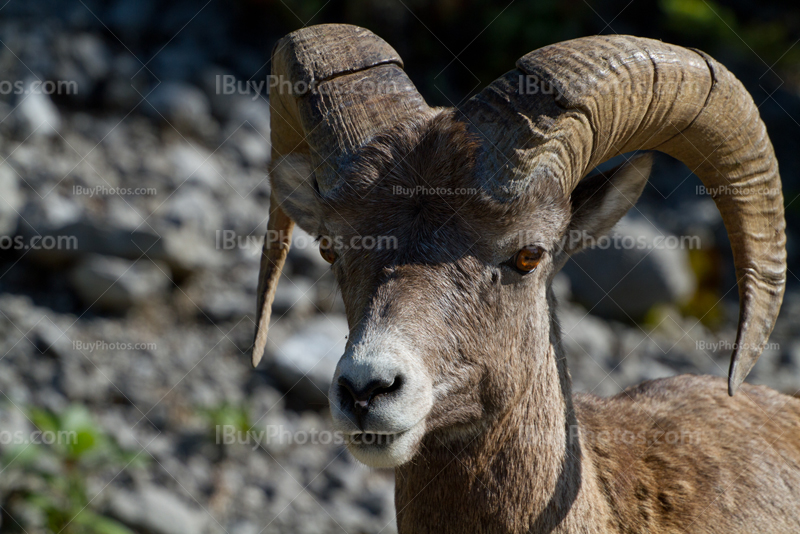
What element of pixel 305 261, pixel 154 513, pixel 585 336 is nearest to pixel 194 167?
pixel 305 261

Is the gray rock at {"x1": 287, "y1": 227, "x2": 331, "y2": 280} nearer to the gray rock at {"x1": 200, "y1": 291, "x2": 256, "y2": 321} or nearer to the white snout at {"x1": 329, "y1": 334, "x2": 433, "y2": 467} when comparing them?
the gray rock at {"x1": 200, "y1": 291, "x2": 256, "y2": 321}

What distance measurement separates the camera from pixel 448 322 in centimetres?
340

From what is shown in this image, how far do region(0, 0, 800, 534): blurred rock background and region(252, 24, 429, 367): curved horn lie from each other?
15.8 feet

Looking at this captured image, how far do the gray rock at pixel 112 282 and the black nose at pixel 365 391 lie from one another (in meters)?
7.54

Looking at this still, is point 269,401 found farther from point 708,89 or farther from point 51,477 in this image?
point 708,89

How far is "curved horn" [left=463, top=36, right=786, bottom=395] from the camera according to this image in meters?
3.51

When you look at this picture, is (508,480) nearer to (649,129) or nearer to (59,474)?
(649,129)

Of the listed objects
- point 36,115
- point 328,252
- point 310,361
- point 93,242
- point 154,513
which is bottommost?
point 310,361

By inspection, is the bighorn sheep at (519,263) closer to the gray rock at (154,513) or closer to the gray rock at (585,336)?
the gray rock at (154,513)

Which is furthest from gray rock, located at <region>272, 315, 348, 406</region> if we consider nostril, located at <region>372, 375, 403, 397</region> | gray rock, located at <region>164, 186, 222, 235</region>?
nostril, located at <region>372, 375, 403, 397</region>

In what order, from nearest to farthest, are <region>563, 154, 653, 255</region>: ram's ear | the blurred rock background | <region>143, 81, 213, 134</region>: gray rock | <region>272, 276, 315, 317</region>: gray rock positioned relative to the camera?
<region>563, 154, 653, 255</region>: ram's ear → the blurred rock background → <region>272, 276, 315, 317</region>: gray rock → <region>143, 81, 213, 134</region>: gray rock

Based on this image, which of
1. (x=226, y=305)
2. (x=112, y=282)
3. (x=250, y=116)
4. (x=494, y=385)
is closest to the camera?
(x=494, y=385)

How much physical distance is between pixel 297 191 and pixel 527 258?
162 cm

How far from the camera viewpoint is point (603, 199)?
401 cm
